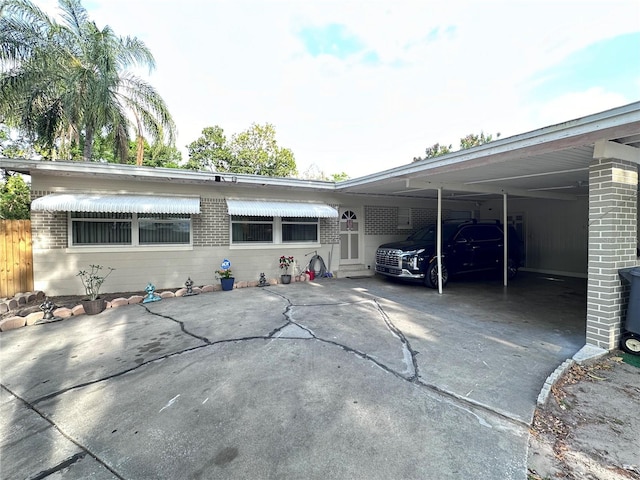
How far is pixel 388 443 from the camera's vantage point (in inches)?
90.7

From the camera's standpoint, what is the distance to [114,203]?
725 cm

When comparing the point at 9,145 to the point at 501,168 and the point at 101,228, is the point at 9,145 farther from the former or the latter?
the point at 501,168

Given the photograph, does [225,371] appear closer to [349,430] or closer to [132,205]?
[349,430]

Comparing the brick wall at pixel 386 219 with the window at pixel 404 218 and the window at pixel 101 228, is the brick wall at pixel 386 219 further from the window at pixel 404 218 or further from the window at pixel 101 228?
the window at pixel 101 228

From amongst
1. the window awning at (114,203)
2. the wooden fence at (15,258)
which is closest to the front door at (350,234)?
the window awning at (114,203)

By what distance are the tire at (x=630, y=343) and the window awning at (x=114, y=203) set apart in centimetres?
854

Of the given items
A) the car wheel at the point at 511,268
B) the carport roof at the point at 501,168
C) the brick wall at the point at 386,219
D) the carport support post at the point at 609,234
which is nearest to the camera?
the carport roof at the point at 501,168

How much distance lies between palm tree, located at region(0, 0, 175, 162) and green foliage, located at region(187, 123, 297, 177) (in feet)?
47.8

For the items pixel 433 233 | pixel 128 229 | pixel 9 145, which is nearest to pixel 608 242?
pixel 433 233

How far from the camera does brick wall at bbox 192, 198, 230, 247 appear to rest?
28.7 ft

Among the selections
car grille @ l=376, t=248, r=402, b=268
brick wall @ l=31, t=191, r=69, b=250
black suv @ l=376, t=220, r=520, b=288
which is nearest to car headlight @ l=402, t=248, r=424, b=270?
black suv @ l=376, t=220, r=520, b=288

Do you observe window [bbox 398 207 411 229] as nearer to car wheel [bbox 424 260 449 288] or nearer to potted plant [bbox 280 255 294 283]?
car wheel [bbox 424 260 449 288]

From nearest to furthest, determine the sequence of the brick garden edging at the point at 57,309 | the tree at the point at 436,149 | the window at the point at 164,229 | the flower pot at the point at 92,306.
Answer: the brick garden edging at the point at 57,309, the flower pot at the point at 92,306, the window at the point at 164,229, the tree at the point at 436,149

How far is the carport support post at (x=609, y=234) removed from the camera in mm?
4055
